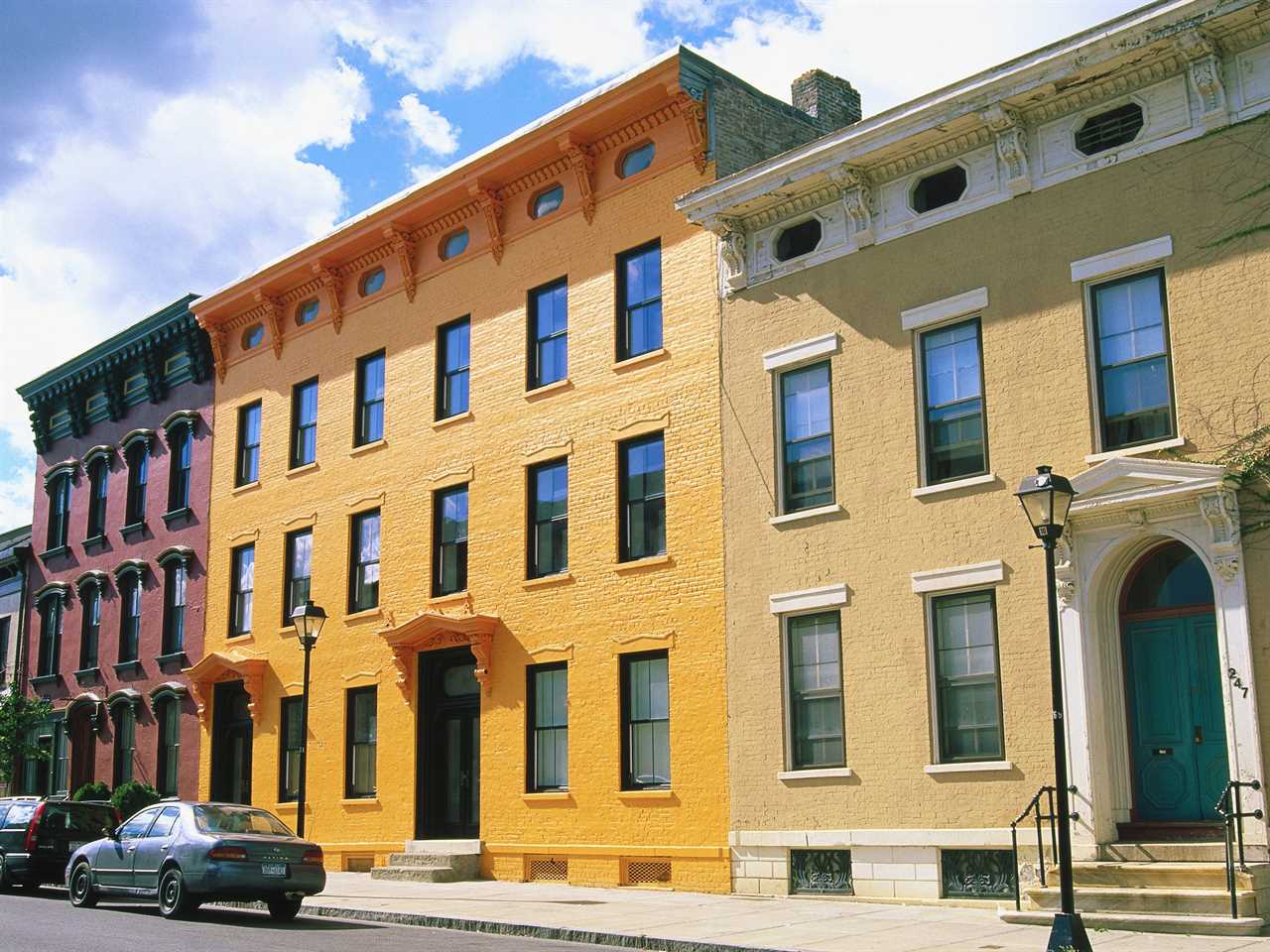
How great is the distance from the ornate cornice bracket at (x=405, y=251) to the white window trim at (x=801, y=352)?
8.89 m

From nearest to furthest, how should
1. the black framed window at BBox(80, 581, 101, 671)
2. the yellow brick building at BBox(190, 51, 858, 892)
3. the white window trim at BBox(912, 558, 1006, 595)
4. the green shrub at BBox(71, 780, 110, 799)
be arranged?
the white window trim at BBox(912, 558, 1006, 595) < the yellow brick building at BBox(190, 51, 858, 892) < the green shrub at BBox(71, 780, 110, 799) < the black framed window at BBox(80, 581, 101, 671)

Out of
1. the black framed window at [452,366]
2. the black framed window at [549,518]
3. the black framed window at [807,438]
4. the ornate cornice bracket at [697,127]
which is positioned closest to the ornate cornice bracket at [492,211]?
the black framed window at [452,366]

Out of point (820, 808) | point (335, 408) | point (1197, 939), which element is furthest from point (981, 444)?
point (335, 408)

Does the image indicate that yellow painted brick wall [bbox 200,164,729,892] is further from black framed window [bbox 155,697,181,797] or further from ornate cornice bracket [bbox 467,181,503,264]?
black framed window [bbox 155,697,181,797]

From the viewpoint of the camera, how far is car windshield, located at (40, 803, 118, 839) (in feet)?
75.5

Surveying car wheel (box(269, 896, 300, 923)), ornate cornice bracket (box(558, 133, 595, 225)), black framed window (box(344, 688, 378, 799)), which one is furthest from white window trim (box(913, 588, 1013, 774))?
black framed window (box(344, 688, 378, 799))

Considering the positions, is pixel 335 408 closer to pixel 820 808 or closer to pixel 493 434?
pixel 493 434

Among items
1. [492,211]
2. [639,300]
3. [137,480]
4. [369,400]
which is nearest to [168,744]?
[137,480]

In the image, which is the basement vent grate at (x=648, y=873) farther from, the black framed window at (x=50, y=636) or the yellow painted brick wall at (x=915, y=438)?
the black framed window at (x=50, y=636)

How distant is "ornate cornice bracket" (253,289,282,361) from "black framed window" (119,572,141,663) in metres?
7.21

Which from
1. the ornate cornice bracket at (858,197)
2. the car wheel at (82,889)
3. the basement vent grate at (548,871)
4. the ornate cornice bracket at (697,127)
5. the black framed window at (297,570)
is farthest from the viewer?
the black framed window at (297,570)

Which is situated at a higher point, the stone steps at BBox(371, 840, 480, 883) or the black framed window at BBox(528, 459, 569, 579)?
the black framed window at BBox(528, 459, 569, 579)

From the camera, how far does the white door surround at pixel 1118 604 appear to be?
1479 centimetres

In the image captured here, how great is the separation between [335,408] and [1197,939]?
62.5ft
